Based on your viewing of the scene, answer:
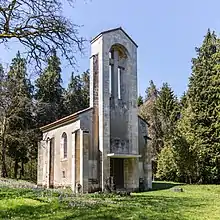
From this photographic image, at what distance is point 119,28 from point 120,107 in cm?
689

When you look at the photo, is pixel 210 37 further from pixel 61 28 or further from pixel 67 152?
pixel 61 28

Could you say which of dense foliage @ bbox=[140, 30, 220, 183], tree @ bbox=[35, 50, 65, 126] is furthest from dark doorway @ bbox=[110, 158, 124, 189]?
tree @ bbox=[35, 50, 65, 126]

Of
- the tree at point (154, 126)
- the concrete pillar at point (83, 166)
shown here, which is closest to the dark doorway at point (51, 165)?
the concrete pillar at point (83, 166)

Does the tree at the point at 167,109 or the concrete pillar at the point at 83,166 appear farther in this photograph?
the tree at the point at 167,109

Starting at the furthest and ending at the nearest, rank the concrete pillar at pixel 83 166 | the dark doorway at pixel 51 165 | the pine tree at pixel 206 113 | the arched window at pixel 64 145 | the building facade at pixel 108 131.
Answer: the pine tree at pixel 206 113, the dark doorway at pixel 51 165, the arched window at pixel 64 145, the building facade at pixel 108 131, the concrete pillar at pixel 83 166

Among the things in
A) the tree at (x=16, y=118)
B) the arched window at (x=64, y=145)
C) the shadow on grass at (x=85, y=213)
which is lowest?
the shadow on grass at (x=85, y=213)

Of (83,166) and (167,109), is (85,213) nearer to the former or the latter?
(83,166)

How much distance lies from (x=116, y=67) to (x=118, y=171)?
8.99m

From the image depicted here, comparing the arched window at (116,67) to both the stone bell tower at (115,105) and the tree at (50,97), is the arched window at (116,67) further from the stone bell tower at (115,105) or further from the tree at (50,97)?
the tree at (50,97)

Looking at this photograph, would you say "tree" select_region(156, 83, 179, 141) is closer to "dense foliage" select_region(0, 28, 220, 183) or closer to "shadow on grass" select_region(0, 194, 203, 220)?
"dense foliage" select_region(0, 28, 220, 183)

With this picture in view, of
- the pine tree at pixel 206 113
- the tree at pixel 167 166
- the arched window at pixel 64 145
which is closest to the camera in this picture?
the arched window at pixel 64 145

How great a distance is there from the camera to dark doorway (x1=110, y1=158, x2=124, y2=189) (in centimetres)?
2886

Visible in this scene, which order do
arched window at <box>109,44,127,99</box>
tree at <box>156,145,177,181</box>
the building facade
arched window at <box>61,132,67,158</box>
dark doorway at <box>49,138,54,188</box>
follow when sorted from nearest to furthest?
the building facade → arched window at <box>109,44,127,99</box> → arched window at <box>61,132,67,158</box> → dark doorway at <box>49,138,54,188</box> → tree at <box>156,145,177,181</box>

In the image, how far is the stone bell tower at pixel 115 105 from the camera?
27.5 metres
